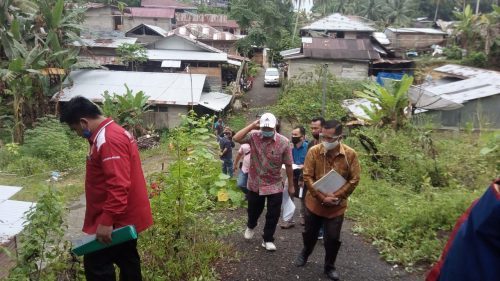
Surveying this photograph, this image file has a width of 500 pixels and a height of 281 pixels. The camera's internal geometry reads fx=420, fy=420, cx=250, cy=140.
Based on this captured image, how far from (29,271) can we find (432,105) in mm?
12853

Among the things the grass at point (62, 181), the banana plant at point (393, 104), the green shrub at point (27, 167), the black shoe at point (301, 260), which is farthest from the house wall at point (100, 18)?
the black shoe at point (301, 260)

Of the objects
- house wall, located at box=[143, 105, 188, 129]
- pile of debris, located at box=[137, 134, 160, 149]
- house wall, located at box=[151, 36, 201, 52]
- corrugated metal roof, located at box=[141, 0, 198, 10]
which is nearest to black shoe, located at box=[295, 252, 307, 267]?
pile of debris, located at box=[137, 134, 160, 149]

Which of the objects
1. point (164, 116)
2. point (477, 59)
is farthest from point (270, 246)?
point (477, 59)

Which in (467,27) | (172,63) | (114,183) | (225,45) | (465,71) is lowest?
(114,183)

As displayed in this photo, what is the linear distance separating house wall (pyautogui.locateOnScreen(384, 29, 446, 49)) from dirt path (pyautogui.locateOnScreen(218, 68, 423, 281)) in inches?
1194

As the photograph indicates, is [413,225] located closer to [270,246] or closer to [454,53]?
[270,246]

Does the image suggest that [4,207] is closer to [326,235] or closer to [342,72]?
[326,235]

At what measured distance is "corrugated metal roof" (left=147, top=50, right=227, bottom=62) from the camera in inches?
961

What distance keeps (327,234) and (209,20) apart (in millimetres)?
38681

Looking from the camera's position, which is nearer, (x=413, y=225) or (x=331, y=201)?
(x=331, y=201)

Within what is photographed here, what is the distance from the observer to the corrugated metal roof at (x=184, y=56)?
24.4m

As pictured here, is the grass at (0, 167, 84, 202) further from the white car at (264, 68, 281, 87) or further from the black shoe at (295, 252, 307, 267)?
the white car at (264, 68, 281, 87)

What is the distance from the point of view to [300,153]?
5.84 metres

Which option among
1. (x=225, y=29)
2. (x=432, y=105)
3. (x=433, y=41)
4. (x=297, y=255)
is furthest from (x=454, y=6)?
(x=297, y=255)
